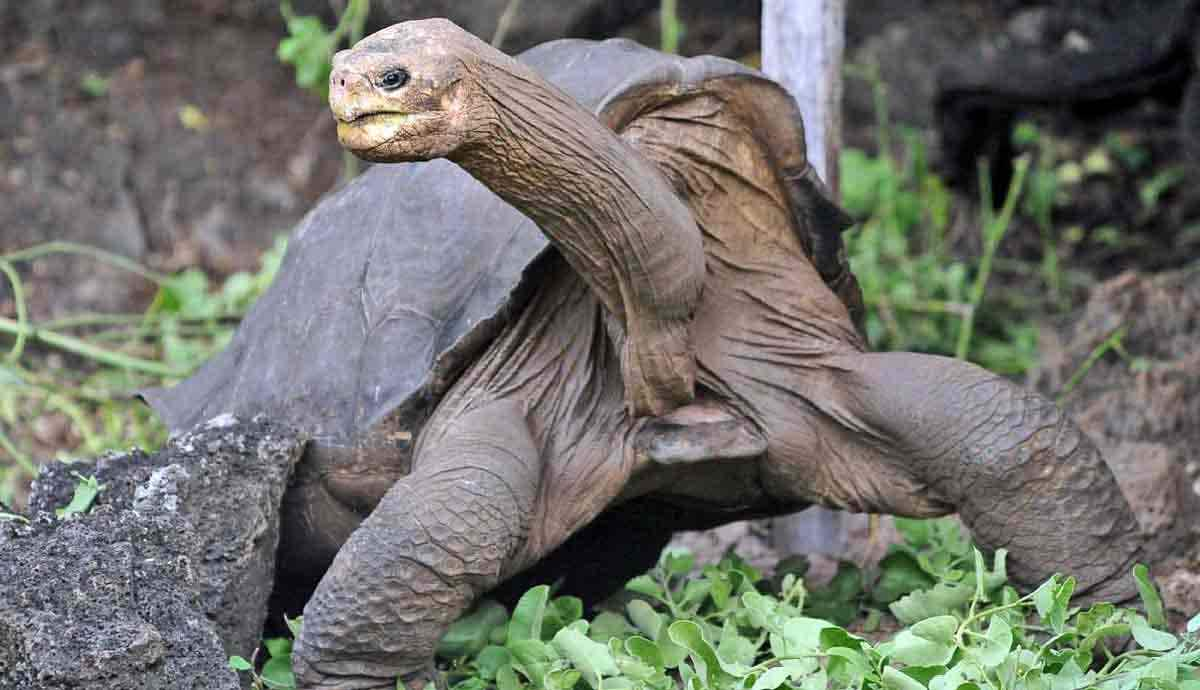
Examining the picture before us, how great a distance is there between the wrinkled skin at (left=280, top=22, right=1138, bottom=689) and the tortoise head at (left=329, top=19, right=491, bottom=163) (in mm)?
394

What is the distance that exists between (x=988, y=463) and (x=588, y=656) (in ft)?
2.34

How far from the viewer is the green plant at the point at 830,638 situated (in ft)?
8.16

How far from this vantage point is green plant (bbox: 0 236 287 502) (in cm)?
475

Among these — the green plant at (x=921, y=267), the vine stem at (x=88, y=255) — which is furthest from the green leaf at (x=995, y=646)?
the vine stem at (x=88, y=255)

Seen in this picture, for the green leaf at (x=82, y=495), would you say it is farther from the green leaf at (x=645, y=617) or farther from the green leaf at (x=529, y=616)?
the green leaf at (x=645, y=617)

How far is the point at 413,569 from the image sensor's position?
2.67 metres

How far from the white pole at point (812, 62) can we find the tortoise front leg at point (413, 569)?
4.33 ft

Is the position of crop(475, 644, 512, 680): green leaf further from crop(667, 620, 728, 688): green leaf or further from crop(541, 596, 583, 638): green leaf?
crop(667, 620, 728, 688): green leaf

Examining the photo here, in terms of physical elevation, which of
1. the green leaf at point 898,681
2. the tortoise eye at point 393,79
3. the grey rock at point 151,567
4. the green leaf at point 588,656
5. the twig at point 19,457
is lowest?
the twig at point 19,457

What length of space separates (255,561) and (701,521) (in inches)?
32.0

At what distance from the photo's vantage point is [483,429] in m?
2.82

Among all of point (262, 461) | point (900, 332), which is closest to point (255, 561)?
point (262, 461)

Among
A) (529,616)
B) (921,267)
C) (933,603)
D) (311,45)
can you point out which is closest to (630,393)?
(529,616)

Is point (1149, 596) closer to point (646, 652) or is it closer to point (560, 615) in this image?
point (646, 652)
